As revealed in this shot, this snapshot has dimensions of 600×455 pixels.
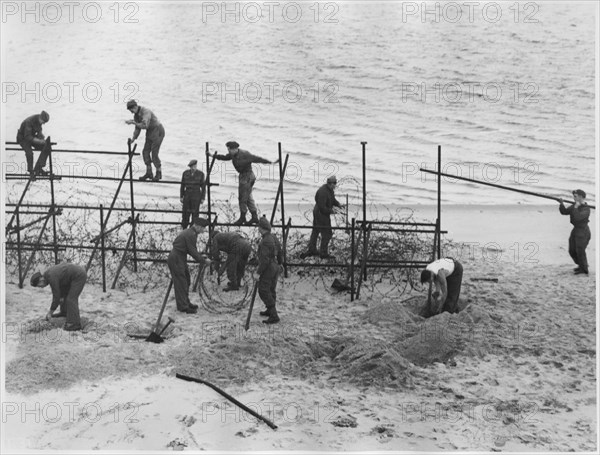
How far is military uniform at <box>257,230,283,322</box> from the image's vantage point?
15.7m

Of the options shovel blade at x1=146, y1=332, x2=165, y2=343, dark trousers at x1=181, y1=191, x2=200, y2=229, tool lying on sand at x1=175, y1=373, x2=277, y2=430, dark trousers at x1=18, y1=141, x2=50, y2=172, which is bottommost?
tool lying on sand at x1=175, y1=373, x2=277, y2=430

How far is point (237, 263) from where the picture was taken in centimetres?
1733

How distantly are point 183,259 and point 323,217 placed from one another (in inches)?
119

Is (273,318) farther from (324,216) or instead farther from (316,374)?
(324,216)

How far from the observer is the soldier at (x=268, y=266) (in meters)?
15.7

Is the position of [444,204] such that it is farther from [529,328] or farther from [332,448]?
[332,448]

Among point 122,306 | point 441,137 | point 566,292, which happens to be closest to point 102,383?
point 122,306

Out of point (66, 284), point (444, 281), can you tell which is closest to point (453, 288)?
point (444, 281)

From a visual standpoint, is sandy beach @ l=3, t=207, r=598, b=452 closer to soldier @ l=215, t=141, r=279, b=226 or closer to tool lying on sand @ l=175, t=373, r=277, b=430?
tool lying on sand @ l=175, t=373, r=277, b=430

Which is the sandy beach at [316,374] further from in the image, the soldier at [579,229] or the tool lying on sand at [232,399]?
the soldier at [579,229]

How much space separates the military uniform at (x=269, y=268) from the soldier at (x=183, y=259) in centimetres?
91

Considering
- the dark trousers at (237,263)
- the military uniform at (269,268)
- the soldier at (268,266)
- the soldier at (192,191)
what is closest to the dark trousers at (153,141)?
the soldier at (192,191)

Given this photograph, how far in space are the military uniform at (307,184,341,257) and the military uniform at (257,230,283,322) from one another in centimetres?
183

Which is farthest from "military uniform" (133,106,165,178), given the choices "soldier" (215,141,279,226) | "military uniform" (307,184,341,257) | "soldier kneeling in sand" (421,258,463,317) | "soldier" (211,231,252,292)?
"soldier kneeling in sand" (421,258,463,317)
